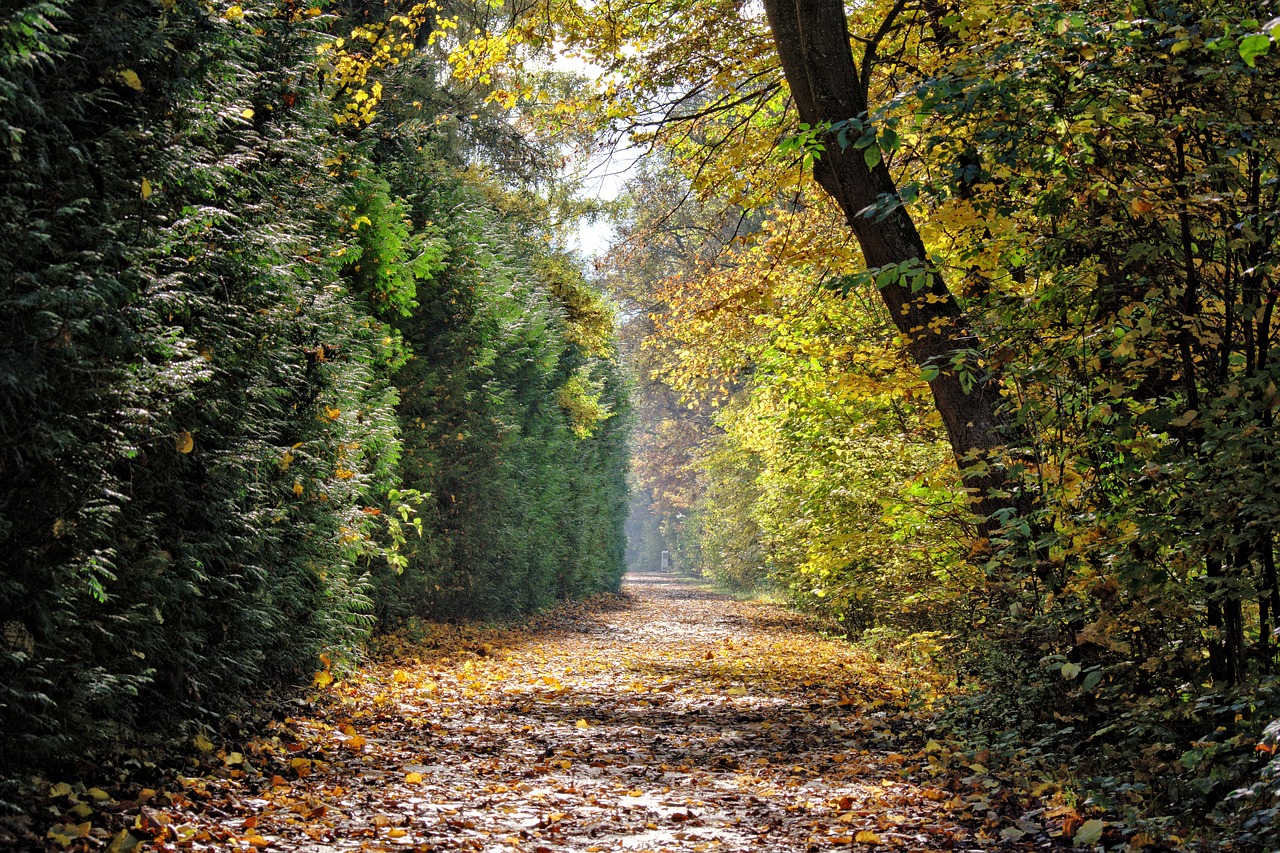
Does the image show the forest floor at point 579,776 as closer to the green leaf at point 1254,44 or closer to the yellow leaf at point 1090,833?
the yellow leaf at point 1090,833

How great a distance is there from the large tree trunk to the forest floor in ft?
7.20

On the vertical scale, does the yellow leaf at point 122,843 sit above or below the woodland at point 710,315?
below

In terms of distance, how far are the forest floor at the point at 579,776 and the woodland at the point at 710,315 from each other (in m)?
0.04

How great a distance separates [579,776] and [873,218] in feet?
13.9

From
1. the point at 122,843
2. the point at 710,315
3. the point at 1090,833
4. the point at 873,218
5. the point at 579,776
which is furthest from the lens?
the point at 710,315

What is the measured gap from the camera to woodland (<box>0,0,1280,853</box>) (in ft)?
13.2

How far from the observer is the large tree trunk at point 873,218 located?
6.49 meters

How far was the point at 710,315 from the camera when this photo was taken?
10195mm

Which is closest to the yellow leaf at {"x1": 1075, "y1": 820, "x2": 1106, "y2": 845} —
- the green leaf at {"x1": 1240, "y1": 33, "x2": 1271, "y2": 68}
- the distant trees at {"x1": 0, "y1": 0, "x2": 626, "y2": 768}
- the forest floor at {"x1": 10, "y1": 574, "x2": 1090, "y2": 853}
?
the forest floor at {"x1": 10, "y1": 574, "x2": 1090, "y2": 853}

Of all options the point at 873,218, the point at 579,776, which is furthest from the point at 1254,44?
the point at 579,776

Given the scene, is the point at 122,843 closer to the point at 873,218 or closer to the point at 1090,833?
the point at 1090,833

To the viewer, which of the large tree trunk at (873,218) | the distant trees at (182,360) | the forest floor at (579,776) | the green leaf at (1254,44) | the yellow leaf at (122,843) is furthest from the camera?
the large tree trunk at (873,218)

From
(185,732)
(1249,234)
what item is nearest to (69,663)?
(185,732)

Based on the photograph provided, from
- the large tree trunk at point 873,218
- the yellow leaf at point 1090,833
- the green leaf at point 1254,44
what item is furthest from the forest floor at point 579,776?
the green leaf at point 1254,44
